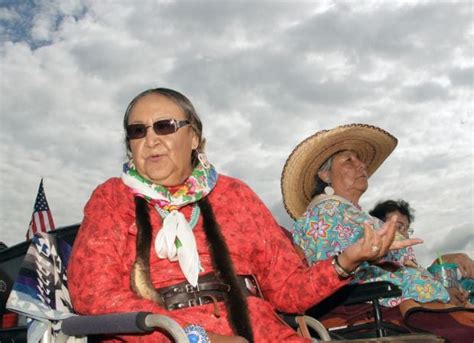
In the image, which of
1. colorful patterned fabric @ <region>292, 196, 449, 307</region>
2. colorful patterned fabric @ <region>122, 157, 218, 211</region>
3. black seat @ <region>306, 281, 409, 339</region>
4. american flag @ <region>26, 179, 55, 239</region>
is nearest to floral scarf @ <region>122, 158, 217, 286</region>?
colorful patterned fabric @ <region>122, 157, 218, 211</region>

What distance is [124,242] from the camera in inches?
105

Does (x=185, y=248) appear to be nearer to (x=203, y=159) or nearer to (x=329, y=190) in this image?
(x=203, y=159)

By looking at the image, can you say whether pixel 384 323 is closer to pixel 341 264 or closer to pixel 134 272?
pixel 341 264

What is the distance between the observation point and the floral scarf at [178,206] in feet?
8.57

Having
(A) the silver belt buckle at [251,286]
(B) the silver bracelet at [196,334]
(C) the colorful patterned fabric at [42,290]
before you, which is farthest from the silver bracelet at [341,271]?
(C) the colorful patterned fabric at [42,290]

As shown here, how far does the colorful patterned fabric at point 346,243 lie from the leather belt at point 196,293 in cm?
159

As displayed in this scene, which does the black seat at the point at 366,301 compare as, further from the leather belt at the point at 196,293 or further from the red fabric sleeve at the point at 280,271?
the leather belt at the point at 196,293

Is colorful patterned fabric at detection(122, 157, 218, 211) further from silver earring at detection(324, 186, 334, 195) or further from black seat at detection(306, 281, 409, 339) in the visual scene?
silver earring at detection(324, 186, 334, 195)

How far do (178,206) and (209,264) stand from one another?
0.31 metres

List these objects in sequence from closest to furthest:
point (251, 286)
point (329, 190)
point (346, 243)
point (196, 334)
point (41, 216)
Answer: point (196, 334) < point (251, 286) < point (346, 243) < point (329, 190) < point (41, 216)

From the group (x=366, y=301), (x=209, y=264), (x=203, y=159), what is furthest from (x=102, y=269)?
(x=366, y=301)

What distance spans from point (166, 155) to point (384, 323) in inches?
71.7

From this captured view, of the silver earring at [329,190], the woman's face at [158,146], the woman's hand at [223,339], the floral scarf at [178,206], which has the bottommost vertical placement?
the woman's hand at [223,339]

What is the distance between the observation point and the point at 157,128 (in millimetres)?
2887
